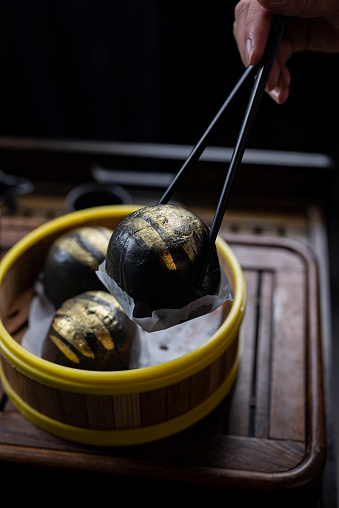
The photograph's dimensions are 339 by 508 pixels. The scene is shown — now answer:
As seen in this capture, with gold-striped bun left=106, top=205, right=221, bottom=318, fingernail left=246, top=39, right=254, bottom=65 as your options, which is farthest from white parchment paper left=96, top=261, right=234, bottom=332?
fingernail left=246, top=39, right=254, bottom=65

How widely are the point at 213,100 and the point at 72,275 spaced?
29.1 inches

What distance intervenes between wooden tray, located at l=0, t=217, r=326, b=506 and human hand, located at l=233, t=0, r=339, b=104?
0.46 metres

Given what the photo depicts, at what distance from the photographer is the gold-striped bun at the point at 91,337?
0.74m

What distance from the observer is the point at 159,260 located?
0.62 m

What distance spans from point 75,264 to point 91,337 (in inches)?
6.0

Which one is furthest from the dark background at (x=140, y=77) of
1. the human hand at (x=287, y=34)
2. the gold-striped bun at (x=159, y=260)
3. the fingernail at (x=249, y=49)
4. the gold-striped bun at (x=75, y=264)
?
the gold-striped bun at (x=159, y=260)

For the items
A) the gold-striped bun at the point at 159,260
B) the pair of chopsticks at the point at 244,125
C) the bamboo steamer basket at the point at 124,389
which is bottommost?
the bamboo steamer basket at the point at 124,389

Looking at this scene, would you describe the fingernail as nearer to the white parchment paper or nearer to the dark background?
the white parchment paper

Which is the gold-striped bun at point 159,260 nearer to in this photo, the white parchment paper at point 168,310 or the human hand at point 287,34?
the white parchment paper at point 168,310

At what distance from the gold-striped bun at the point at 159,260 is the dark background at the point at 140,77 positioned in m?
0.76

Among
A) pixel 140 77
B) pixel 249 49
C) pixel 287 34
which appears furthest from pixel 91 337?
pixel 140 77

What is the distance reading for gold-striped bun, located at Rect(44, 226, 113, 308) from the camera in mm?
855

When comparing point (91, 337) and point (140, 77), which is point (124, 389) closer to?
point (91, 337)

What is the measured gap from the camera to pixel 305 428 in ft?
2.68
